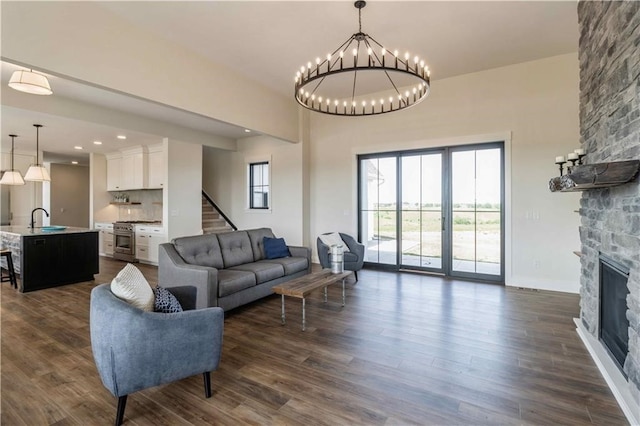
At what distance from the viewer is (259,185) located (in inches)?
306

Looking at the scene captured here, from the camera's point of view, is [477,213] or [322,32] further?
[477,213]

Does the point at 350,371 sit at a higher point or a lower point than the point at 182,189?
lower

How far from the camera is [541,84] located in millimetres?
4793

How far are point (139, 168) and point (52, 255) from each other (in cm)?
297

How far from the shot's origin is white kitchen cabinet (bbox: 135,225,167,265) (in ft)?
22.5

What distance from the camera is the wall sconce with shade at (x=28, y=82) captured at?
339cm

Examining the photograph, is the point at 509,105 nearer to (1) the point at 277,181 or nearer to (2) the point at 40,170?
(1) the point at 277,181

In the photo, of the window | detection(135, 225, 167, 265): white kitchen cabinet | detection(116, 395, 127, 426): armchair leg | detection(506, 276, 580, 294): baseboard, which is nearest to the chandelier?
the window

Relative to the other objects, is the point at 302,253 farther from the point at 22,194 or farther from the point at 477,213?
the point at 22,194

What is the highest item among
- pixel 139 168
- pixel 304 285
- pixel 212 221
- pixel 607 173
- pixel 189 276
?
pixel 139 168

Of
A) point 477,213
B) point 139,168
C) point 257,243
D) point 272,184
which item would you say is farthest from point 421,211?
point 139,168

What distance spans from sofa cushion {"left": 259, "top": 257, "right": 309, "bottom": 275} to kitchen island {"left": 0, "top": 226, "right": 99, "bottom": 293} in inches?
131

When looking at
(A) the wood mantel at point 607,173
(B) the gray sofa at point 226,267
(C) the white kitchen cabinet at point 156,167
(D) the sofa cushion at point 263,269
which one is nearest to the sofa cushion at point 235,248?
(B) the gray sofa at point 226,267

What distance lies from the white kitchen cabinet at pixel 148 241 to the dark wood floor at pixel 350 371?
2843 millimetres
